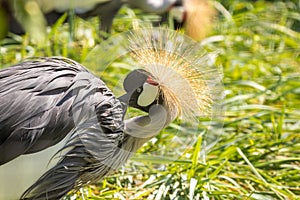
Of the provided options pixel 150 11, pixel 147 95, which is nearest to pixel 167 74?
pixel 147 95

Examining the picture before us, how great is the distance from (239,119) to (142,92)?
775mm

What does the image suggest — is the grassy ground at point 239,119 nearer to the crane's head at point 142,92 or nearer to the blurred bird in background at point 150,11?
the blurred bird in background at point 150,11

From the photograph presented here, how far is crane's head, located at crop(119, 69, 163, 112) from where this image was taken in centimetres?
132

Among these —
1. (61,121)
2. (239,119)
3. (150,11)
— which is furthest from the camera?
(150,11)

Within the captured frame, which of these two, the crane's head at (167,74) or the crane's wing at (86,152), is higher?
the crane's head at (167,74)

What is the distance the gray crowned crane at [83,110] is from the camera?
1237 mm

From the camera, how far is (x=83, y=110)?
1.26m

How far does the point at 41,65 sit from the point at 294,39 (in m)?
1.78

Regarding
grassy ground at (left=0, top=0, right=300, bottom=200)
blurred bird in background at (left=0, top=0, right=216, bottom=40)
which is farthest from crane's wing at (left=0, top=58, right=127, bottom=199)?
blurred bird in background at (left=0, top=0, right=216, bottom=40)

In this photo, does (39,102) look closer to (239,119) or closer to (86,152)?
(86,152)

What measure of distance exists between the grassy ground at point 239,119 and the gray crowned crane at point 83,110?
0.22 meters

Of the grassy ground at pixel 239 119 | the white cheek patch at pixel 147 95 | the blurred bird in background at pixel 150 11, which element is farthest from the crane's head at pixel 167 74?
the blurred bird in background at pixel 150 11

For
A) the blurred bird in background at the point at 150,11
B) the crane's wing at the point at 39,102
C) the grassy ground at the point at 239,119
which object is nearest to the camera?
the crane's wing at the point at 39,102

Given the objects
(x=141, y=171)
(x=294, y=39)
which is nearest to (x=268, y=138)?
(x=141, y=171)
